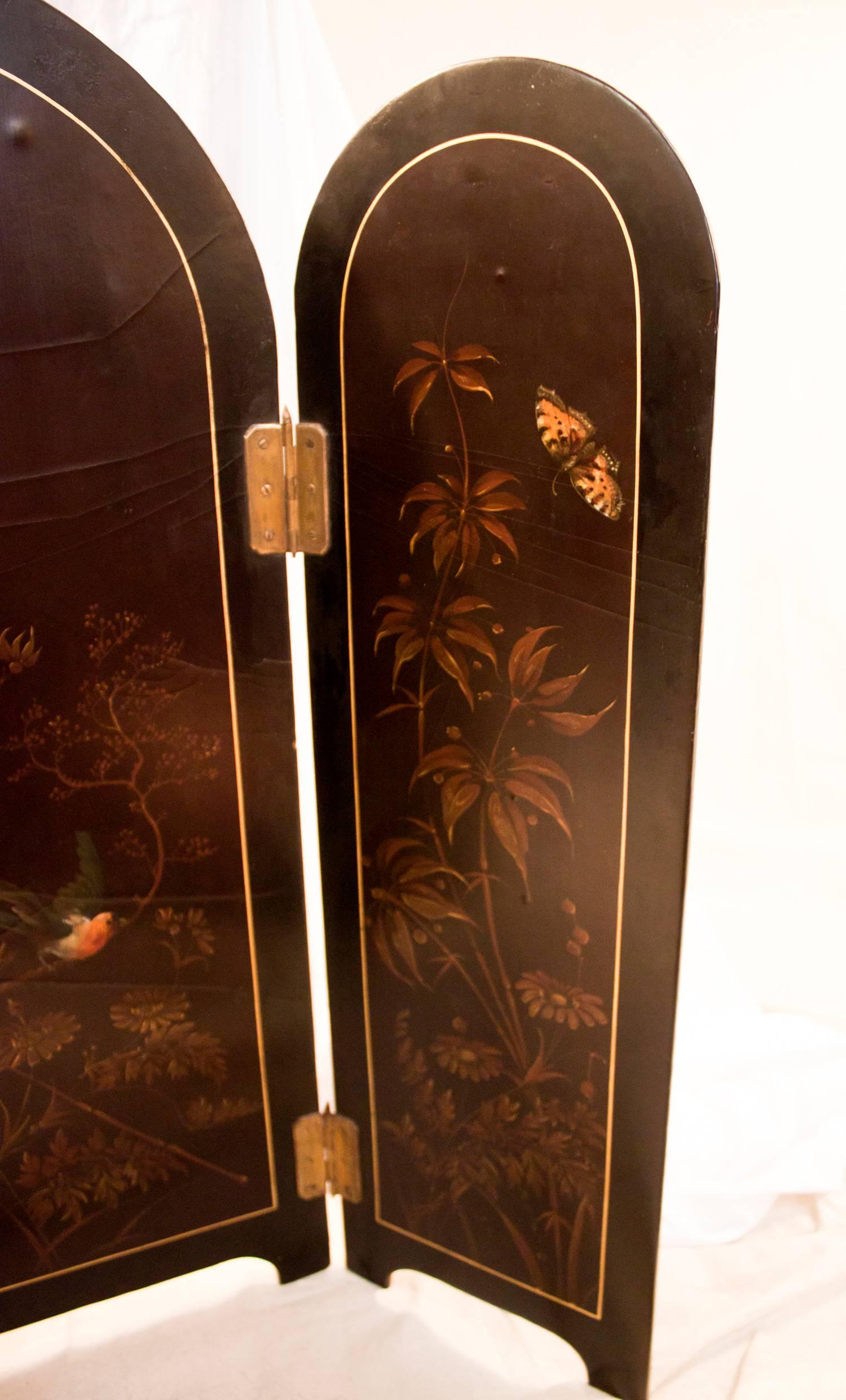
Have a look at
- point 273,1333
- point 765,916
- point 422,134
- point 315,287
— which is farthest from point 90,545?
point 765,916

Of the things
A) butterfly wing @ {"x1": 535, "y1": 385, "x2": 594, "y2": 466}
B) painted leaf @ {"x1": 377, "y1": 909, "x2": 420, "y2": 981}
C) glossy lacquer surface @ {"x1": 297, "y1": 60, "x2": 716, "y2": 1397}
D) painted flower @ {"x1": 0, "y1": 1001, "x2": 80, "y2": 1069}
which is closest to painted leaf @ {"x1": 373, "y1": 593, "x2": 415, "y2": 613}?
glossy lacquer surface @ {"x1": 297, "y1": 60, "x2": 716, "y2": 1397}

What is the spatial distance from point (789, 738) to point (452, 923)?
0.93 meters

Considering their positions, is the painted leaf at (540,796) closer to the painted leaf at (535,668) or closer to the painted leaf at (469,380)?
the painted leaf at (535,668)

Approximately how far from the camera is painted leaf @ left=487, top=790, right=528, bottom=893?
3.79 ft

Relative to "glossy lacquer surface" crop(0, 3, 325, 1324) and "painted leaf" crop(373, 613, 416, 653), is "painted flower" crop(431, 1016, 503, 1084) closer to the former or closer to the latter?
"glossy lacquer surface" crop(0, 3, 325, 1324)

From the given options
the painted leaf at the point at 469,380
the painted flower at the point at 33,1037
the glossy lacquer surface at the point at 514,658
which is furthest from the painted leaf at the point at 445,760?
the painted flower at the point at 33,1037

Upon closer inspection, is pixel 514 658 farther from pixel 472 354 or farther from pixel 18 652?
pixel 18 652

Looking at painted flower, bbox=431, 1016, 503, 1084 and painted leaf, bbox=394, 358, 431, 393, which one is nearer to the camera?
painted leaf, bbox=394, 358, 431, 393

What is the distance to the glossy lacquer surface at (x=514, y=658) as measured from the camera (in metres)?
A: 0.96

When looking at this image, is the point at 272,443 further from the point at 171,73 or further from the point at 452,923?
the point at 171,73

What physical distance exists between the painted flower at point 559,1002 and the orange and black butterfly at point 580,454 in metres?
0.47

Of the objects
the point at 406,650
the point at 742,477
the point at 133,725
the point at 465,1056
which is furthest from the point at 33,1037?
the point at 742,477

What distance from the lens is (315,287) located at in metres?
1.09

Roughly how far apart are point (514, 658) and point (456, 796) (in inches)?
6.5
